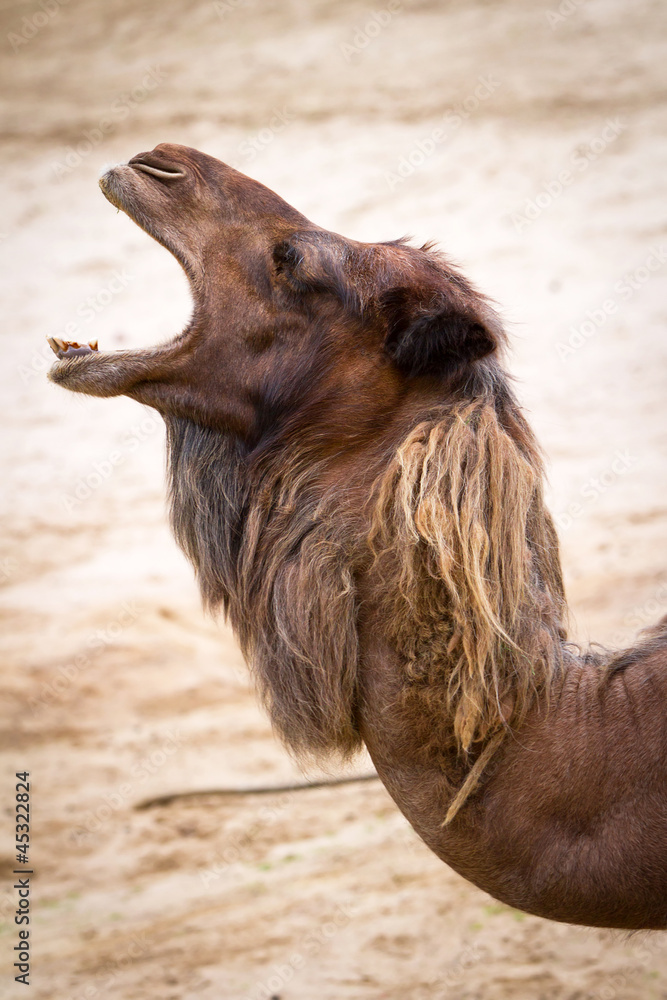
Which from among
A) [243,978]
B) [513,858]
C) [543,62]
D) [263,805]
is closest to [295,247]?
[513,858]

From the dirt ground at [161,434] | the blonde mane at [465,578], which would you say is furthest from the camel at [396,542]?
the dirt ground at [161,434]

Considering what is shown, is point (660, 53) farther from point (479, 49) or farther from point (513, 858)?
point (513, 858)

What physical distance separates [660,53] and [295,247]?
10.9 metres

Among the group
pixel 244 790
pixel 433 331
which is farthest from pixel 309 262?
pixel 244 790

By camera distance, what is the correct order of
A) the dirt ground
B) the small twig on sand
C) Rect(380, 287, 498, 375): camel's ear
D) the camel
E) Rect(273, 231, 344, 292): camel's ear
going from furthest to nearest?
1. the small twig on sand
2. the dirt ground
3. Rect(273, 231, 344, 292): camel's ear
4. Rect(380, 287, 498, 375): camel's ear
5. the camel

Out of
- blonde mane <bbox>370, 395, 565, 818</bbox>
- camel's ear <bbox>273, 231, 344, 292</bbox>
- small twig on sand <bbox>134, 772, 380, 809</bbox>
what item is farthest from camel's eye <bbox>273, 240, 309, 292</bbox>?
small twig on sand <bbox>134, 772, 380, 809</bbox>

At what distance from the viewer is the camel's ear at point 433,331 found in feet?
7.13

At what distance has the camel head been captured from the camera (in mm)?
2238

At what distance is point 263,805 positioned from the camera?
16.9 ft

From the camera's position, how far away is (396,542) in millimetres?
2051

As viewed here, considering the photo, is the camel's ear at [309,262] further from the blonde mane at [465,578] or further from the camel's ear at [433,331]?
the blonde mane at [465,578]

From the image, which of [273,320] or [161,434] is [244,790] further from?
[161,434]

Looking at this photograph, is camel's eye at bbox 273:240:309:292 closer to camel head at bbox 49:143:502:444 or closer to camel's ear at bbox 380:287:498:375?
camel head at bbox 49:143:502:444

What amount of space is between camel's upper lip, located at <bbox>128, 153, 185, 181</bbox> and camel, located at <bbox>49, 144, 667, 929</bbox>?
1cm
